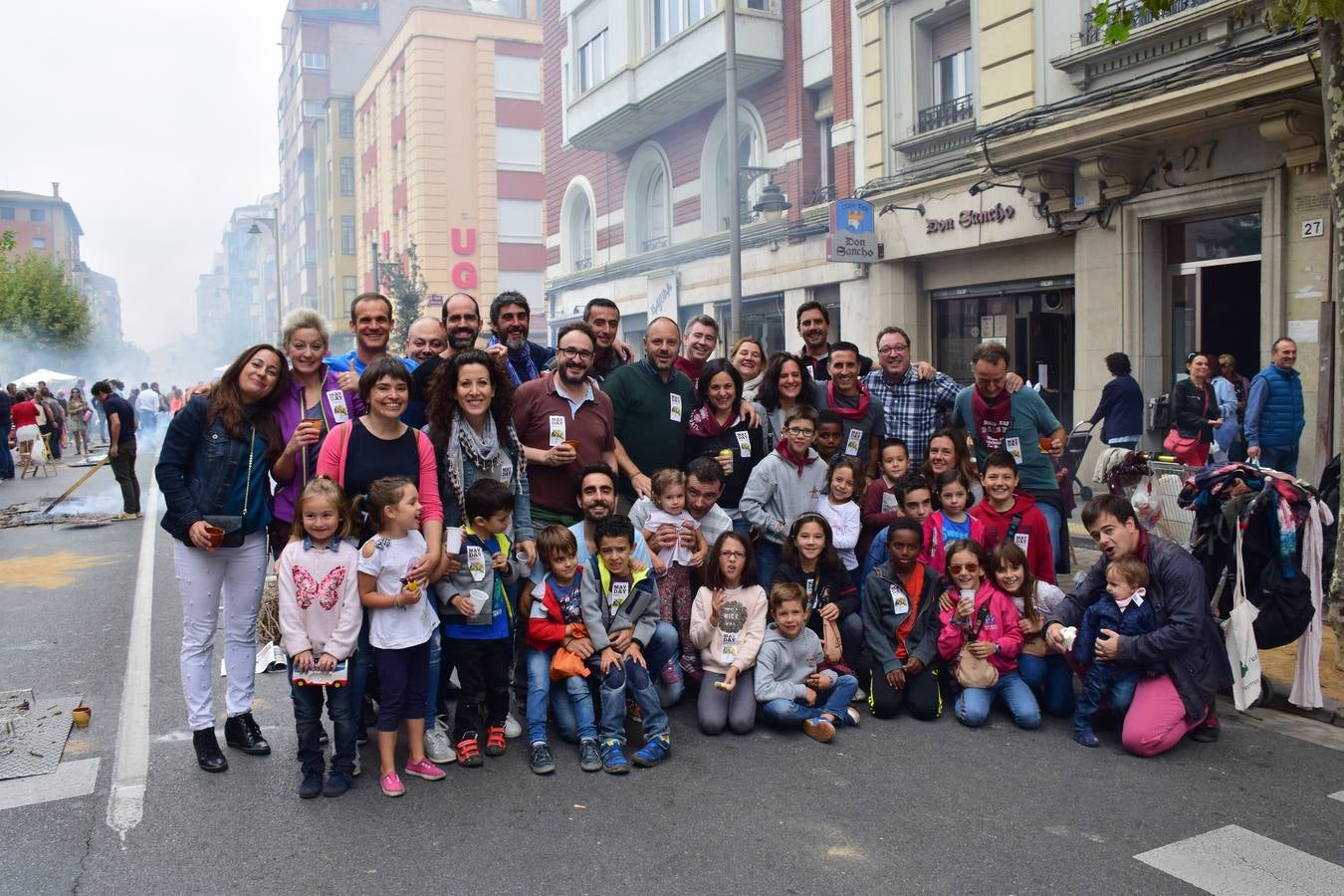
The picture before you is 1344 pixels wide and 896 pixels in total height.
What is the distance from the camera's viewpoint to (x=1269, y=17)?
6160 mm

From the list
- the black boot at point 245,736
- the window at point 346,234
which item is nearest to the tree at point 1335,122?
the black boot at point 245,736

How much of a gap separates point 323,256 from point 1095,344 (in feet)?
222

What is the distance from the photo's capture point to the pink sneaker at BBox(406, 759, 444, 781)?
4.74m

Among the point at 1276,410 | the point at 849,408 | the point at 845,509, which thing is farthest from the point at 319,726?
the point at 1276,410

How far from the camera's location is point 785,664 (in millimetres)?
5590

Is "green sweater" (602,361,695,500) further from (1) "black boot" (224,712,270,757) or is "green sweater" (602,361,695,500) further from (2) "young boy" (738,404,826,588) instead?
(1) "black boot" (224,712,270,757)

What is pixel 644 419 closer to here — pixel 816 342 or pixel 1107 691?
pixel 816 342

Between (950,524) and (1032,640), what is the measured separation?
0.86m

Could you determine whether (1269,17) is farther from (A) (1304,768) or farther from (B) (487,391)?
(B) (487,391)

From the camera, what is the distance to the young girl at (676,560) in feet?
19.0

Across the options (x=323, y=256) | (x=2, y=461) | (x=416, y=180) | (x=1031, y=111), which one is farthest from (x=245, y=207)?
(x=1031, y=111)

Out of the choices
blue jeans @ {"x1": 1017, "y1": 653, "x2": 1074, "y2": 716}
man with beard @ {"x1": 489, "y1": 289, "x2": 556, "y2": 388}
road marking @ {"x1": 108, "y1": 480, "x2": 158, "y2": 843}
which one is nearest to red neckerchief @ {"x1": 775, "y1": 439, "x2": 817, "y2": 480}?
man with beard @ {"x1": 489, "y1": 289, "x2": 556, "y2": 388}

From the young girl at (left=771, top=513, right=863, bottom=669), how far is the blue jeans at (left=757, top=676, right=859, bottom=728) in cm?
43

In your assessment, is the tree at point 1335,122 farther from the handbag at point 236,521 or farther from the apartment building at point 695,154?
the apartment building at point 695,154
